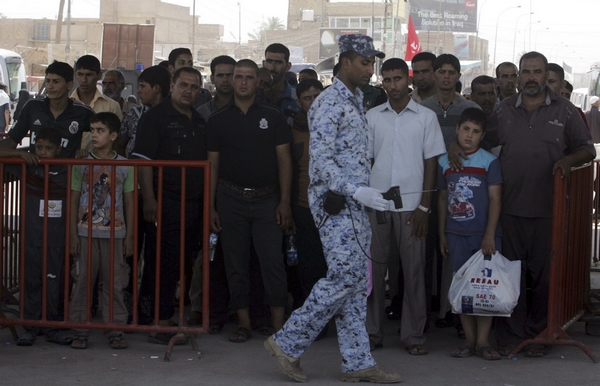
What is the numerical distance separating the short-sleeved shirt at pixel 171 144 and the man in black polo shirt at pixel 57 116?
0.60 m

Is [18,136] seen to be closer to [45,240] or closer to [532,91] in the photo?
[45,240]

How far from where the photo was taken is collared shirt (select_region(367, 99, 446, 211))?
244 inches

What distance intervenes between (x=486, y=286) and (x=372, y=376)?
3.54ft

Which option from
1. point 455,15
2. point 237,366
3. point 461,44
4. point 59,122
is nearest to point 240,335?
point 237,366

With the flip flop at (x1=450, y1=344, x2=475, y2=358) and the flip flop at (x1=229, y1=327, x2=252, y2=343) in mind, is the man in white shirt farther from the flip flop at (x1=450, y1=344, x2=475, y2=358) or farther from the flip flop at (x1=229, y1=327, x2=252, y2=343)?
the flip flop at (x1=229, y1=327, x2=252, y2=343)

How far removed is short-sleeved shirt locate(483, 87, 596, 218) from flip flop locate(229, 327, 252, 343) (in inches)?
83.0

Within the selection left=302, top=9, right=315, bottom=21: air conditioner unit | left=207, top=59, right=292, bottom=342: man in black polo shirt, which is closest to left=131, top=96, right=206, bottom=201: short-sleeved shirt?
left=207, top=59, right=292, bottom=342: man in black polo shirt

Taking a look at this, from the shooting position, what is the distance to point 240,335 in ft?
21.4

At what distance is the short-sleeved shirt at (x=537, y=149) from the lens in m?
6.10

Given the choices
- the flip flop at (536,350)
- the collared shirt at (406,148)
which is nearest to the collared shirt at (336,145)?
the collared shirt at (406,148)

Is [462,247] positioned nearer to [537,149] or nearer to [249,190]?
[537,149]

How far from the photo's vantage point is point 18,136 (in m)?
6.72

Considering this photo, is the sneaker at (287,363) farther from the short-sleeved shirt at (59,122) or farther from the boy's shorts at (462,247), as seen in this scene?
the short-sleeved shirt at (59,122)

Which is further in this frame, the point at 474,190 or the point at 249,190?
the point at 249,190
